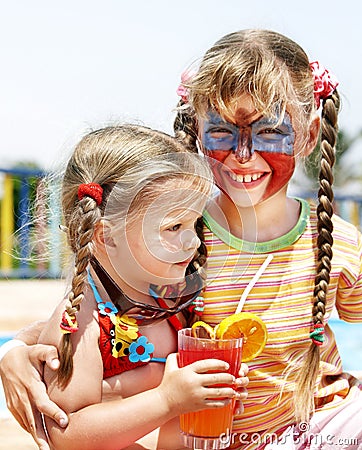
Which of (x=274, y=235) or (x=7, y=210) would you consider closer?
(x=274, y=235)

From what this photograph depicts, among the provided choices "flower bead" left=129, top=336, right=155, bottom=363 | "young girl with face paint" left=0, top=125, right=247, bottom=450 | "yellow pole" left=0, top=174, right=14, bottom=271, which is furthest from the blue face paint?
"yellow pole" left=0, top=174, right=14, bottom=271

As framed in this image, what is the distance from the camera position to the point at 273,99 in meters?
2.29

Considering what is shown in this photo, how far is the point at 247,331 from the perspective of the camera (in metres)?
2.24

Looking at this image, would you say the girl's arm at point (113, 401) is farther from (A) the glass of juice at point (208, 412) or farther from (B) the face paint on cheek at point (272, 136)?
(B) the face paint on cheek at point (272, 136)

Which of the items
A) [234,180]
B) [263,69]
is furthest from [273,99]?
[234,180]

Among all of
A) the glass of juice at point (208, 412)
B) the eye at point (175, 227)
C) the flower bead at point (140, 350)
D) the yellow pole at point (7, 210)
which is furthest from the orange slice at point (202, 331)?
the yellow pole at point (7, 210)

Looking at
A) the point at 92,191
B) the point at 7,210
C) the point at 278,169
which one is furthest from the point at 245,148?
the point at 7,210

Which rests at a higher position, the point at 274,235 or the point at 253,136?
the point at 253,136

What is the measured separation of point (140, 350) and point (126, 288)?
0.19 metres

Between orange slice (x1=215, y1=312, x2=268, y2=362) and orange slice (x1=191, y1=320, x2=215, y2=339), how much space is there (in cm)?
3

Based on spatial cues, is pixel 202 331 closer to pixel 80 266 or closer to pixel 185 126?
pixel 80 266

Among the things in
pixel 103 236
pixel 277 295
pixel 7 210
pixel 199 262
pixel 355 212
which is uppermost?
pixel 103 236

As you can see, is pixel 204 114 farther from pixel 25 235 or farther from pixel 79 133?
pixel 25 235

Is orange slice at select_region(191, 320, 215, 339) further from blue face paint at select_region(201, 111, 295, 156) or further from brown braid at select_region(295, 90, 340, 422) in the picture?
blue face paint at select_region(201, 111, 295, 156)
